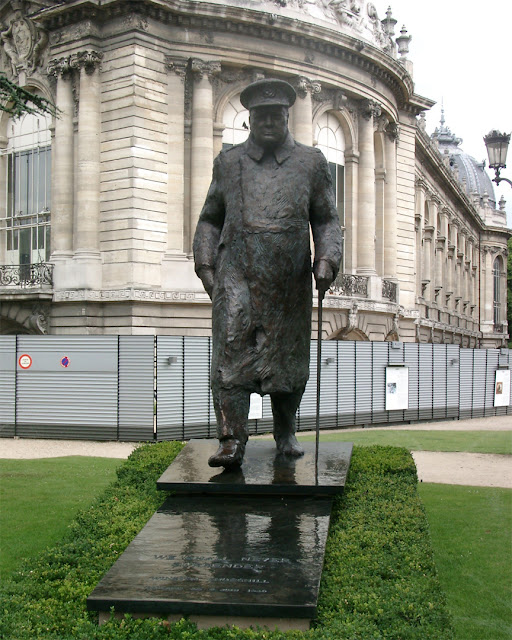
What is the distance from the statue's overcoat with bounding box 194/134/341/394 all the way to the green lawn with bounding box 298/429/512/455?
34.8 ft

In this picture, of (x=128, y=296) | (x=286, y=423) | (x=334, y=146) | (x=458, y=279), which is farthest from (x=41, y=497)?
(x=458, y=279)

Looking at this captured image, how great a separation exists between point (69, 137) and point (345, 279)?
1186 cm

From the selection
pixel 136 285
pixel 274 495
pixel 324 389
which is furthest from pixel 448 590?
pixel 136 285

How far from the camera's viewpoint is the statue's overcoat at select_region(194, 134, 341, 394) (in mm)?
6168

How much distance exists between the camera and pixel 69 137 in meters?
28.4

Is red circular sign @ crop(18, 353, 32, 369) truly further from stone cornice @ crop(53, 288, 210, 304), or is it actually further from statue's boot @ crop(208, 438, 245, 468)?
statue's boot @ crop(208, 438, 245, 468)

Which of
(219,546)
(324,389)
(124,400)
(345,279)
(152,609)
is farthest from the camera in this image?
(345,279)

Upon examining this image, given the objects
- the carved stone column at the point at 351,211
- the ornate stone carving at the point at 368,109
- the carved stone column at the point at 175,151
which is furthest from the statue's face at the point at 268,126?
the ornate stone carving at the point at 368,109

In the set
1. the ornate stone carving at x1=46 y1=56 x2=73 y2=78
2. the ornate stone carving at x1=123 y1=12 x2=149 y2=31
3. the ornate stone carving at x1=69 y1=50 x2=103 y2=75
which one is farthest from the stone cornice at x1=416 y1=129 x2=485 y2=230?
the ornate stone carving at x1=46 y1=56 x2=73 y2=78

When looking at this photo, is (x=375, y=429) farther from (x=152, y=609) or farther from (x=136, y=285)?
(x=152, y=609)

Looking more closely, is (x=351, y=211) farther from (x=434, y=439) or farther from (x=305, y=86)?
(x=434, y=439)

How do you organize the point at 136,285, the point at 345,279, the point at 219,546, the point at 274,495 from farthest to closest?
1. the point at 345,279
2. the point at 136,285
3. the point at 274,495
4. the point at 219,546

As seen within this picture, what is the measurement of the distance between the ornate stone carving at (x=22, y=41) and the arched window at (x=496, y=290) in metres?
58.9

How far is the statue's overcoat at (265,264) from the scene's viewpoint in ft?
20.2
